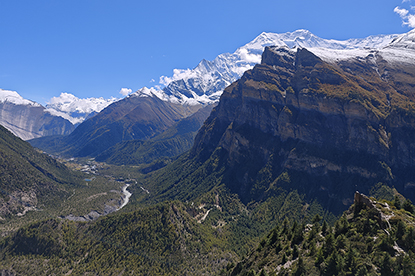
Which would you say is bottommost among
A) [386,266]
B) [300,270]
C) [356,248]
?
[300,270]

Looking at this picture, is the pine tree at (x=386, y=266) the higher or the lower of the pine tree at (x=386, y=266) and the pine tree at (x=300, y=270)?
the higher

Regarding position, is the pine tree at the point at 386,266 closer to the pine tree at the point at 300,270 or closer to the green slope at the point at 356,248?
the green slope at the point at 356,248

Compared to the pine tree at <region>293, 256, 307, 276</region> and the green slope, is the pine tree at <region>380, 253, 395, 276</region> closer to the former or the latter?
the green slope

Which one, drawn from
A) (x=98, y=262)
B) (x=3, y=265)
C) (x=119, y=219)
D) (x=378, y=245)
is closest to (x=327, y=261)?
(x=378, y=245)

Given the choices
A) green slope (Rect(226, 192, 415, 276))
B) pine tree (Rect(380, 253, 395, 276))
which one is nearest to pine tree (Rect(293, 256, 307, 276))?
green slope (Rect(226, 192, 415, 276))

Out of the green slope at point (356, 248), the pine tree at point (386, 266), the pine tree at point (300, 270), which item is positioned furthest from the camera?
the pine tree at point (300, 270)

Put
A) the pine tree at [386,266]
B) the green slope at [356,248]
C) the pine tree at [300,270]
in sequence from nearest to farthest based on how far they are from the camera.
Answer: the pine tree at [386,266] → the green slope at [356,248] → the pine tree at [300,270]

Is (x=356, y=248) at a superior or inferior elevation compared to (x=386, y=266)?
inferior

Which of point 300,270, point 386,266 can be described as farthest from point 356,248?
point 300,270

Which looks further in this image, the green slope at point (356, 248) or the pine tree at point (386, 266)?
the green slope at point (356, 248)

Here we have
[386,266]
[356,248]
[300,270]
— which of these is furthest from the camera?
[300,270]

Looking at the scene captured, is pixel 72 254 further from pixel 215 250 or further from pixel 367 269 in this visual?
pixel 367 269

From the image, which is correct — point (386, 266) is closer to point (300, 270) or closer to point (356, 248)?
point (356, 248)

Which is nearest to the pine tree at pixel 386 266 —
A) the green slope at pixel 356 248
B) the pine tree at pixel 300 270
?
the green slope at pixel 356 248
